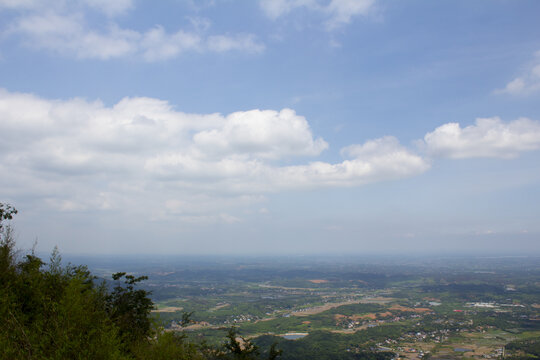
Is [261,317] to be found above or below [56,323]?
below

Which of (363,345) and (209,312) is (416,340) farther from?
(209,312)

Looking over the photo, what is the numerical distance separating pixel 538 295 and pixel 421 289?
32.8m

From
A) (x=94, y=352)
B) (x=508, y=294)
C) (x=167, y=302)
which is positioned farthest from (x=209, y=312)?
(x=508, y=294)

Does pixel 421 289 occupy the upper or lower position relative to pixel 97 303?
lower

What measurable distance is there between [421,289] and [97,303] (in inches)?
4938

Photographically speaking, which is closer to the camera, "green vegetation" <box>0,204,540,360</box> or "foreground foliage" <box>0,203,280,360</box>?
"foreground foliage" <box>0,203,280,360</box>

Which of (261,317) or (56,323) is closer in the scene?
(56,323)

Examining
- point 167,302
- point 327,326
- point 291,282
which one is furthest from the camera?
point 291,282

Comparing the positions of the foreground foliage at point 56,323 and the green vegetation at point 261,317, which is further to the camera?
the green vegetation at point 261,317

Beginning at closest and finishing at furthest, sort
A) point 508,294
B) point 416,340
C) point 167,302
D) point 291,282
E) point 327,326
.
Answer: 1. point 416,340
2. point 327,326
3. point 167,302
4. point 508,294
5. point 291,282

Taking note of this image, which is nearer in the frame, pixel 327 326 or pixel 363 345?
pixel 363 345

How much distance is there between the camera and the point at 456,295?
330ft

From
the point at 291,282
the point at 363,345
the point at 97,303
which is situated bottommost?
the point at 291,282

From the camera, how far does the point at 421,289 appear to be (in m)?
116
